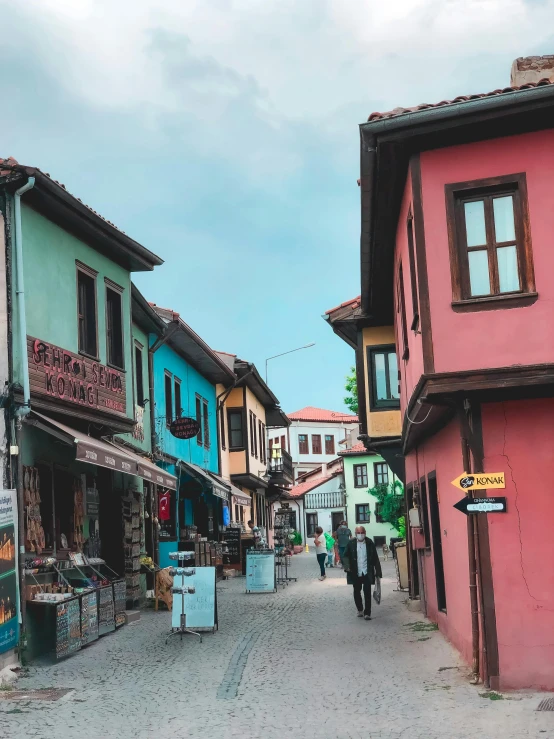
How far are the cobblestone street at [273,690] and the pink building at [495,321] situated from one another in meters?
0.90

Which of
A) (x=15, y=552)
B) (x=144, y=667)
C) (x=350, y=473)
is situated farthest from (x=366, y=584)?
(x=350, y=473)

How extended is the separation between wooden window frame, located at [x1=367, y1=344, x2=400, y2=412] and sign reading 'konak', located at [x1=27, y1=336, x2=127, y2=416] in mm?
5895

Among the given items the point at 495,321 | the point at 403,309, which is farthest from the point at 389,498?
the point at 495,321

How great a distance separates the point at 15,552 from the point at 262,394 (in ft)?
88.7

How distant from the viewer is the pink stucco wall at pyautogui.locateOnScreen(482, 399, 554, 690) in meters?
9.32

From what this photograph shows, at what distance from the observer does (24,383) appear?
12266 millimetres

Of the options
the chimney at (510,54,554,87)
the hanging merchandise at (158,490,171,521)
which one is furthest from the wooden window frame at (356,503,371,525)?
the chimney at (510,54,554,87)

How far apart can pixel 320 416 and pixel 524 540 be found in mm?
78897

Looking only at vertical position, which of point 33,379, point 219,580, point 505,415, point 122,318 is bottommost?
point 219,580

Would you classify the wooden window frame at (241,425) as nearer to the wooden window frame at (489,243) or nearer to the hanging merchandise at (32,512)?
the hanging merchandise at (32,512)

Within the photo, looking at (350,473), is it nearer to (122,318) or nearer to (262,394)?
(262,394)

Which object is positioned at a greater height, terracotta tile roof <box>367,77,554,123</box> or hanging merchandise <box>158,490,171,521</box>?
terracotta tile roof <box>367,77,554,123</box>

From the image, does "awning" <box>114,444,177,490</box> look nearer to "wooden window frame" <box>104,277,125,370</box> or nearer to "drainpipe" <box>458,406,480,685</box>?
"wooden window frame" <box>104,277,125,370</box>

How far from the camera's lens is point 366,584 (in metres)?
16.3
